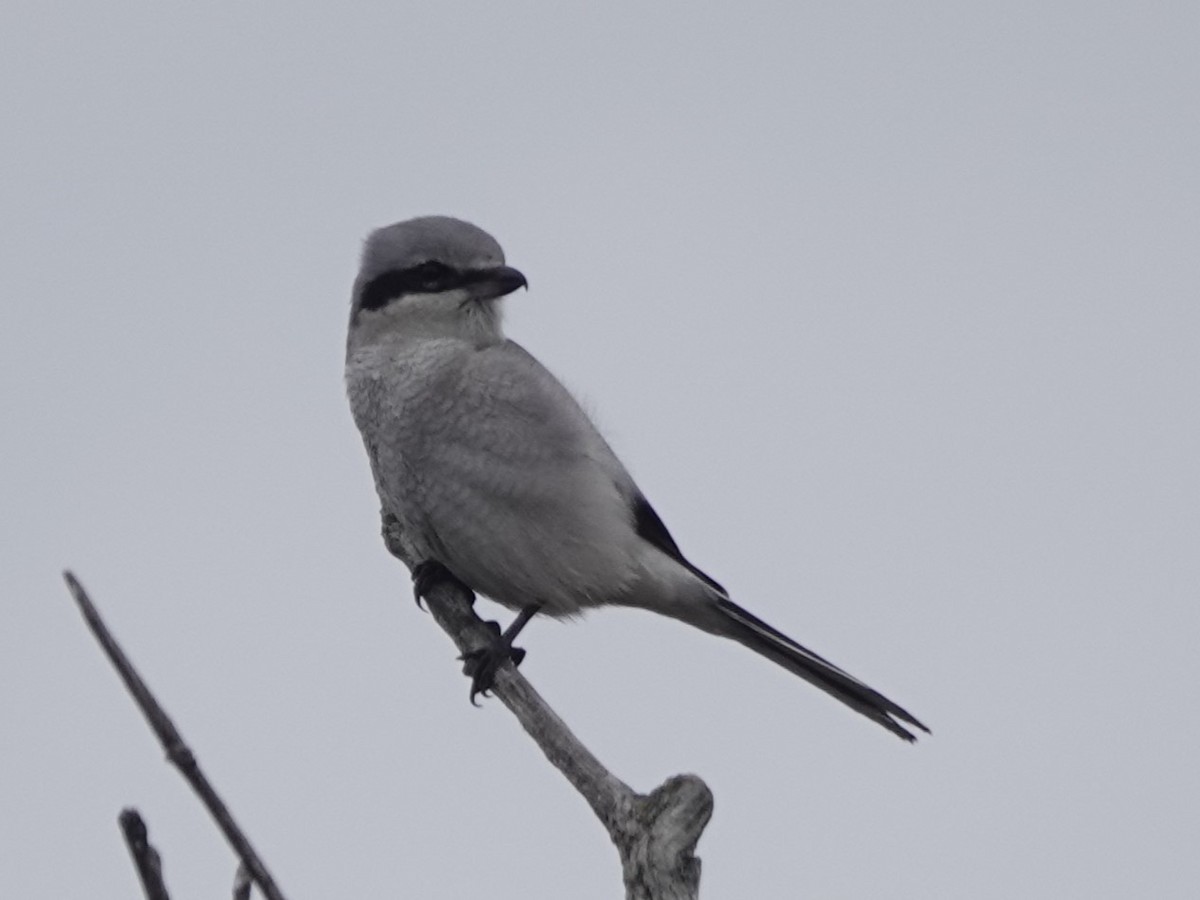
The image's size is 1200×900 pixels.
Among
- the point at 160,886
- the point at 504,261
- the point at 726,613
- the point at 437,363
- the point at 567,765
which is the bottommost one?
the point at 160,886

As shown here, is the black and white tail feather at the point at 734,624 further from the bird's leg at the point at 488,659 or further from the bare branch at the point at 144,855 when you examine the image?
the bare branch at the point at 144,855

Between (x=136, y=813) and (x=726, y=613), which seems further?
(x=726, y=613)

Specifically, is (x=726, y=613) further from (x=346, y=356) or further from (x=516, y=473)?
(x=346, y=356)

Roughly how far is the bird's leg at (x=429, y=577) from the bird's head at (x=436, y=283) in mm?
738

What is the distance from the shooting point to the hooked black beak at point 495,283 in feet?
17.1

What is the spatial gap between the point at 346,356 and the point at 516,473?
2.78ft

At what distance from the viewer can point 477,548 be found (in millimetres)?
4812

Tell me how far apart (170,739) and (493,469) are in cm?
349

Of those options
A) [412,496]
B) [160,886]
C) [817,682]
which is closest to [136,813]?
[160,886]

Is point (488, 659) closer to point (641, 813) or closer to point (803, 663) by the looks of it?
point (803, 663)

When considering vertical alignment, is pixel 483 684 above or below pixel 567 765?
above

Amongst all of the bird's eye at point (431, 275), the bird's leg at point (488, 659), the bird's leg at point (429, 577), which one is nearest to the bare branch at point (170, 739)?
the bird's leg at point (488, 659)

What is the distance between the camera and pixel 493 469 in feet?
15.8

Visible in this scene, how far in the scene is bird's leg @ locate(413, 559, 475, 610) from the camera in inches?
199
